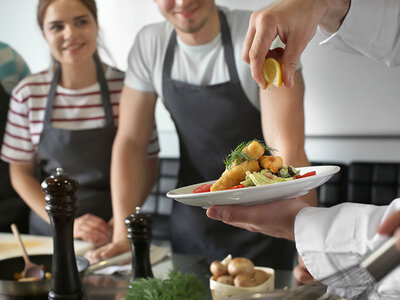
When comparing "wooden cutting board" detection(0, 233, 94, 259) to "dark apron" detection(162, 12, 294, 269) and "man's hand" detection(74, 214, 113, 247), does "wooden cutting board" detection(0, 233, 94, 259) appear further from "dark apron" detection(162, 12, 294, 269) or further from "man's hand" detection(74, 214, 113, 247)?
"dark apron" detection(162, 12, 294, 269)

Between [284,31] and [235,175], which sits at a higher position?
[284,31]

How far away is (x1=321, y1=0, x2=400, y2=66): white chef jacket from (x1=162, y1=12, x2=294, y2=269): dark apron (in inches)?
25.6

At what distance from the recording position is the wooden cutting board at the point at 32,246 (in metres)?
1.68

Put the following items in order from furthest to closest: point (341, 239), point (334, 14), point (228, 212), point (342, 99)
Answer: point (342, 99)
point (334, 14)
point (228, 212)
point (341, 239)

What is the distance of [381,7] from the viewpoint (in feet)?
3.74

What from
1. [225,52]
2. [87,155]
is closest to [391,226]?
[225,52]

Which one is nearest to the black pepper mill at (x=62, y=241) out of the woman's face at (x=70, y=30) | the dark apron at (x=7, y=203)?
the woman's face at (x=70, y=30)

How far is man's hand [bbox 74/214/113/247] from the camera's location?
6.02 feet

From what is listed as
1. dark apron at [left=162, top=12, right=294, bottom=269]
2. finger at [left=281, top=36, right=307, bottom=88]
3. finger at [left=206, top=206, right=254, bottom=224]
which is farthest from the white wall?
finger at [left=206, top=206, right=254, bottom=224]

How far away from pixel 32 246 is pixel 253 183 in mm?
1195

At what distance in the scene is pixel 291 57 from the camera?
0.92 meters

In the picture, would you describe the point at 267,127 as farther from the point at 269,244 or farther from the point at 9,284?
the point at 9,284

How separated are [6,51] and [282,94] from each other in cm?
188

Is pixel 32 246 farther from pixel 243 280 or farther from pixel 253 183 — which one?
pixel 253 183
